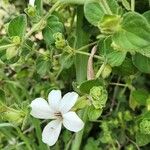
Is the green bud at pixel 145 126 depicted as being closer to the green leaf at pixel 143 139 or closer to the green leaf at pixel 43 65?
the green leaf at pixel 143 139

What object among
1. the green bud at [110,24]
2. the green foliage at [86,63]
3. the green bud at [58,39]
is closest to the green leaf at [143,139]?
the green foliage at [86,63]

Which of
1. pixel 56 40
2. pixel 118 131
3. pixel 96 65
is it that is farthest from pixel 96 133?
pixel 56 40

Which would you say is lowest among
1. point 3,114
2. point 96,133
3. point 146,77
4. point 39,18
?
point 96,133

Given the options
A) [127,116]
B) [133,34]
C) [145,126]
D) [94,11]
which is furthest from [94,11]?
[127,116]

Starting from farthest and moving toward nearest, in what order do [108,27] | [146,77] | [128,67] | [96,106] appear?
1. [146,77]
2. [128,67]
3. [96,106]
4. [108,27]

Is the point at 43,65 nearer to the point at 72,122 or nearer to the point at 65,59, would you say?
the point at 65,59

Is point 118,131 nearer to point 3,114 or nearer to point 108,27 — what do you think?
point 3,114
